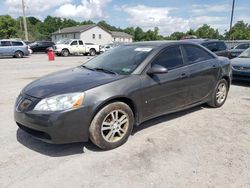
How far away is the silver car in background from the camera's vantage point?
71.4ft

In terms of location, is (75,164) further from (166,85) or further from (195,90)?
(195,90)

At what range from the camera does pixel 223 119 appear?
202 inches

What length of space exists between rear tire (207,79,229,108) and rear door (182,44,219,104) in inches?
9.8

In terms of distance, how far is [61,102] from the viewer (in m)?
3.37

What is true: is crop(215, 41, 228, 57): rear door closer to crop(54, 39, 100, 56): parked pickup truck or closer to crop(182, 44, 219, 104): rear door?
crop(182, 44, 219, 104): rear door

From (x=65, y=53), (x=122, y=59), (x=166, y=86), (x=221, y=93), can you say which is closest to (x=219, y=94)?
(x=221, y=93)

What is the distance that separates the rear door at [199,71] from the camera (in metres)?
4.95

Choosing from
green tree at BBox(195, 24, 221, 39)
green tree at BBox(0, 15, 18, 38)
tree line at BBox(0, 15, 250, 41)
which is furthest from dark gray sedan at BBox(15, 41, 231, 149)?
green tree at BBox(195, 24, 221, 39)

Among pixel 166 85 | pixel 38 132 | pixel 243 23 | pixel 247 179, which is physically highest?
pixel 243 23

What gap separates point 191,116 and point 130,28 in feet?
351

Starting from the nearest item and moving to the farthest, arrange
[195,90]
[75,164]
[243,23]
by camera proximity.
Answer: [75,164], [195,90], [243,23]

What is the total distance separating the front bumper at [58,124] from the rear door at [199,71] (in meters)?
2.34

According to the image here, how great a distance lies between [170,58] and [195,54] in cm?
91

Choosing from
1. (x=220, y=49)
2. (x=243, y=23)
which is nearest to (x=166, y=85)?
(x=220, y=49)
